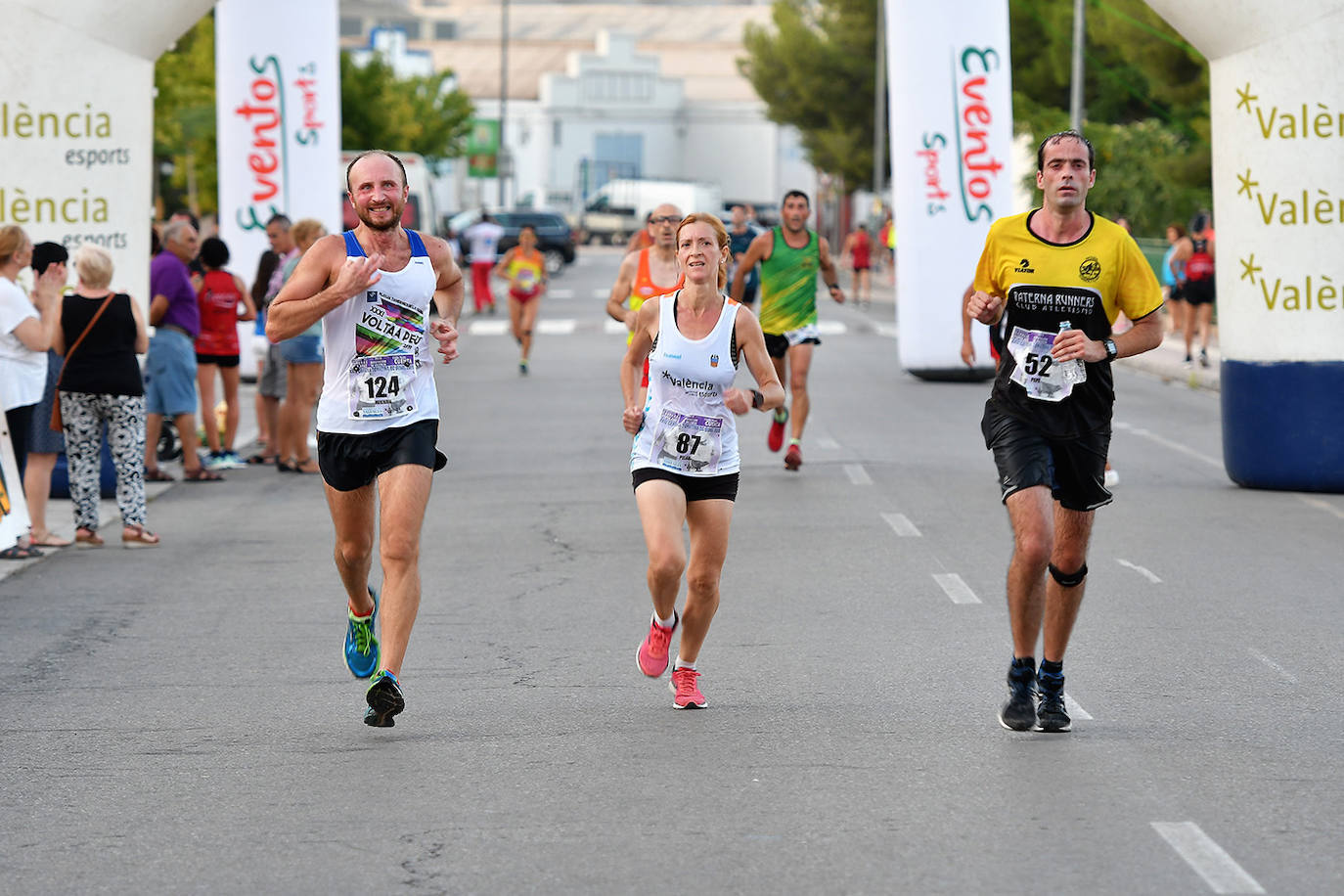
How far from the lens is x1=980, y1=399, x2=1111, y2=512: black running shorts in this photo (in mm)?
6738

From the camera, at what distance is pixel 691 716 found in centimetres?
712

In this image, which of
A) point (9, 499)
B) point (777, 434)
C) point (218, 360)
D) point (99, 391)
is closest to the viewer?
point (9, 499)

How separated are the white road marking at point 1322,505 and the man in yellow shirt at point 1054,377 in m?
6.31

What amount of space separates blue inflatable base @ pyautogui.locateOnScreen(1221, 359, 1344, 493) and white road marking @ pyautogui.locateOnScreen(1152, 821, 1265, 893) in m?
8.39

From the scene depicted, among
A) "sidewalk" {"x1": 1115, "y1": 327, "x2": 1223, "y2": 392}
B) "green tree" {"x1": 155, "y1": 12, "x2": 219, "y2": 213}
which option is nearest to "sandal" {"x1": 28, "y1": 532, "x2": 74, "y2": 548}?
"sidewalk" {"x1": 1115, "y1": 327, "x2": 1223, "y2": 392}

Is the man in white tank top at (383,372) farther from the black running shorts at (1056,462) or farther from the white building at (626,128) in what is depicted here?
the white building at (626,128)

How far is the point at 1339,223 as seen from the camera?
13.2 metres

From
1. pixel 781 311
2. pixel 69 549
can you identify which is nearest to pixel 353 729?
pixel 69 549

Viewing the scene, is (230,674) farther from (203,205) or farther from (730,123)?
(730,123)

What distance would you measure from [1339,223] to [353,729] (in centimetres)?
848

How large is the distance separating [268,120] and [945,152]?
23.4 feet

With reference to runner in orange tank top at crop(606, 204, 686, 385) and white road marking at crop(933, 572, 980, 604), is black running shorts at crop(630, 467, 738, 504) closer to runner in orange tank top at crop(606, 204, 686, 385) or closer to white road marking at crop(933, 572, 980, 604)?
white road marking at crop(933, 572, 980, 604)

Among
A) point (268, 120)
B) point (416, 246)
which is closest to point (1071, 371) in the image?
point (416, 246)

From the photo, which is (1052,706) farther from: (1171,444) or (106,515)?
(1171,444)
